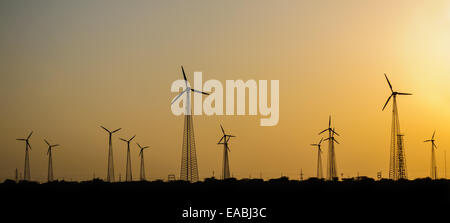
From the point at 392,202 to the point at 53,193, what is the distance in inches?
Answer: 3322

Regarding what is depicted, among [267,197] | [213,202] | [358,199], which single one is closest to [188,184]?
[213,202]

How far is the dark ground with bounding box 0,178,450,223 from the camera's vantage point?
502 ft
